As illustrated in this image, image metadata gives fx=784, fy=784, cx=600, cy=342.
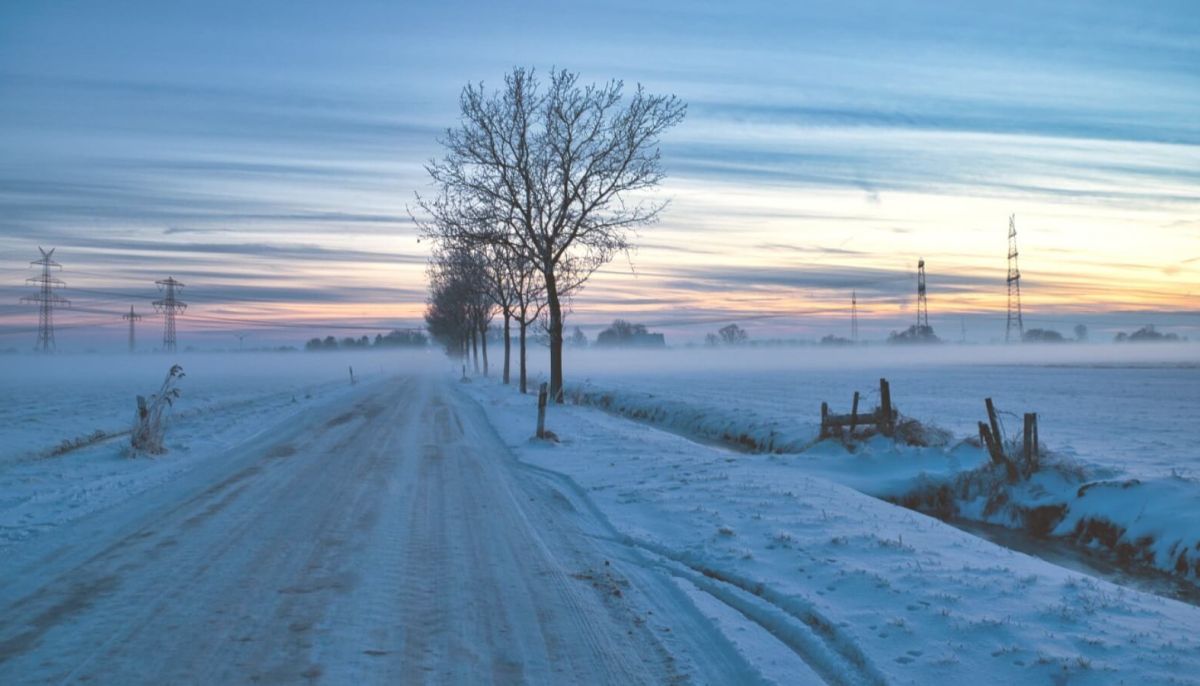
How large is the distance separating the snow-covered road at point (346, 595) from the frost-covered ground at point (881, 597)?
42cm

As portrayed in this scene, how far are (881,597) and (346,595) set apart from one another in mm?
4767

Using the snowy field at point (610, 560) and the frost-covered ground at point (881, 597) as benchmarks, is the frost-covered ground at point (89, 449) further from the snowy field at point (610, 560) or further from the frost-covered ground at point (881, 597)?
the frost-covered ground at point (881, 597)

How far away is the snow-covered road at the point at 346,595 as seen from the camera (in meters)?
5.34

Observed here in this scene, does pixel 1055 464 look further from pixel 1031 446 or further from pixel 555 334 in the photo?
pixel 555 334

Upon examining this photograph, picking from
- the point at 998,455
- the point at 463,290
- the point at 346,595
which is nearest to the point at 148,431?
the point at 346,595

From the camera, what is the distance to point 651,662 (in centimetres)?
557

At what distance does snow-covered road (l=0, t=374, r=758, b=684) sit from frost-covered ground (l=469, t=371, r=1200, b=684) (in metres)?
0.42

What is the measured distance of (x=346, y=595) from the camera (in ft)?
22.3

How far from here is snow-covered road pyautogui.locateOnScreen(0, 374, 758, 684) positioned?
17.5 ft

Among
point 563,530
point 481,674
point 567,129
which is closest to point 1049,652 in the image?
point 481,674

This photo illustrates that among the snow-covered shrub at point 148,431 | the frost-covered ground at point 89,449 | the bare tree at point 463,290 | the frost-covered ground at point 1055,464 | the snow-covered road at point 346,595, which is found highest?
the bare tree at point 463,290

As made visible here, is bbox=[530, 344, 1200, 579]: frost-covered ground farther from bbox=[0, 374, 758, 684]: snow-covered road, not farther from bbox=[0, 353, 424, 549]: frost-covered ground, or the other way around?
bbox=[0, 353, 424, 549]: frost-covered ground

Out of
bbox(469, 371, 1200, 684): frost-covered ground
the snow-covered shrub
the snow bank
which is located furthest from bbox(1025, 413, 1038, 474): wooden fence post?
the snow-covered shrub

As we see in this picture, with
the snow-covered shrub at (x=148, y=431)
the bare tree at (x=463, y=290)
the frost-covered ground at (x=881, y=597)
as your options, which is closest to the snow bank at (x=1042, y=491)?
the frost-covered ground at (x=881, y=597)
